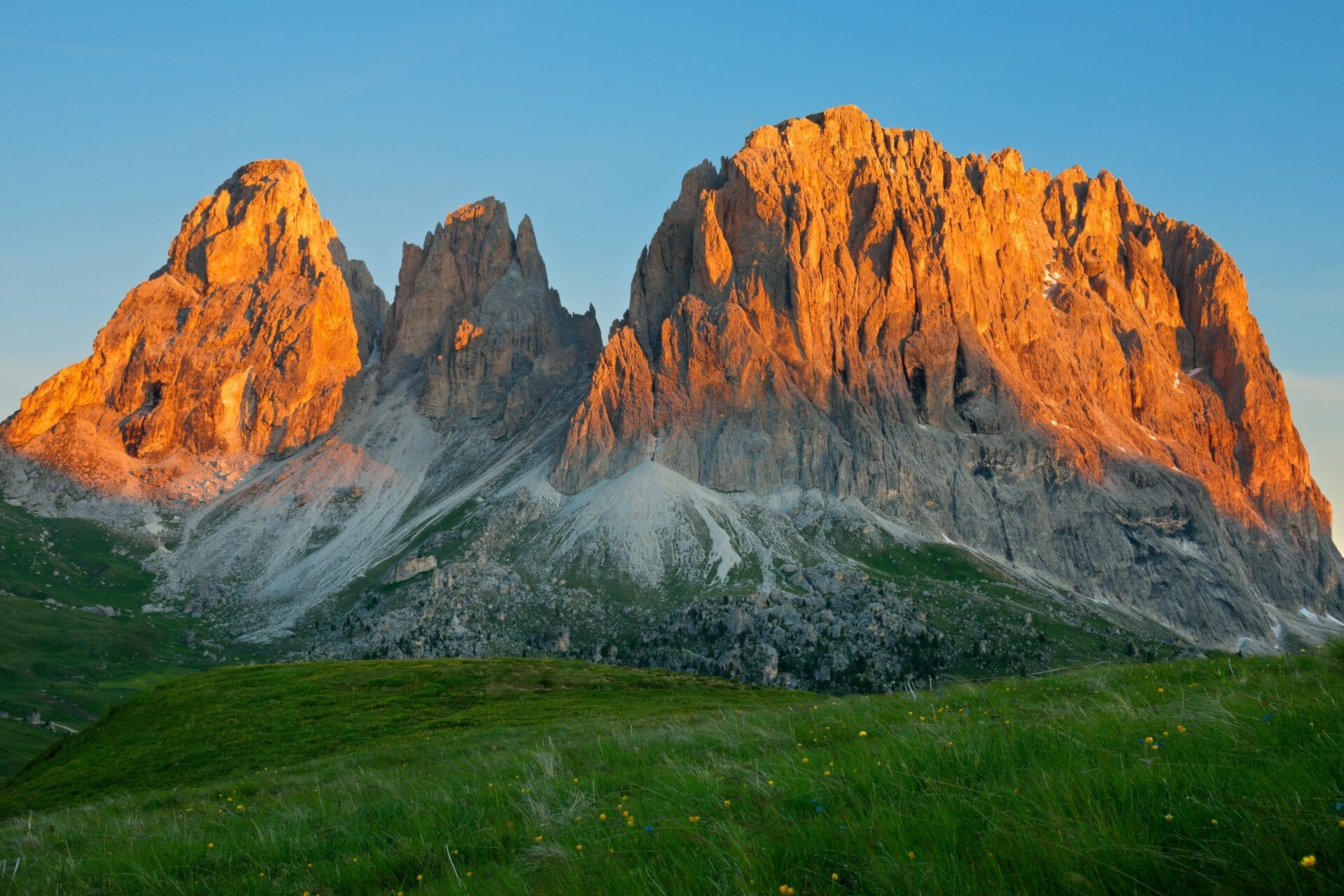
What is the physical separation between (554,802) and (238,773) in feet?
91.5

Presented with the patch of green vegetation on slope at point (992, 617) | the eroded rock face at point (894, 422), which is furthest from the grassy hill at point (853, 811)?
the eroded rock face at point (894, 422)

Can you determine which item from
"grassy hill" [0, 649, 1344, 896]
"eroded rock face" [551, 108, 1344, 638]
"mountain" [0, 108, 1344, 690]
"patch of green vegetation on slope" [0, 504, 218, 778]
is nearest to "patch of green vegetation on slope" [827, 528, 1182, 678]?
"mountain" [0, 108, 1344, 690]

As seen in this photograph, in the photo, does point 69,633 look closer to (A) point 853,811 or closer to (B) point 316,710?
(B) point 316,710

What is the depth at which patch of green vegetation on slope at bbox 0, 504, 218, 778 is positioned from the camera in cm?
11606

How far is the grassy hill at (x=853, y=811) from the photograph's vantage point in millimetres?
5723

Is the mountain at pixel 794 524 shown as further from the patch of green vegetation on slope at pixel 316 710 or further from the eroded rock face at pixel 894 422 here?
the patch of green vegetation on slope at pixel 316 710

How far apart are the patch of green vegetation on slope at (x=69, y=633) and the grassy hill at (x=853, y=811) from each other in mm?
81286

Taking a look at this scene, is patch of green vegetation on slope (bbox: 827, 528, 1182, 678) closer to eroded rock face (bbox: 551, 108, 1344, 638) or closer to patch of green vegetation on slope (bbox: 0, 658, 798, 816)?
eroded rock face (bbox: 551, 108, 1344, 638)

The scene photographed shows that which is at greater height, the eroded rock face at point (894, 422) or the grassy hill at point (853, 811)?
the eroded rock face at point (894, 422)

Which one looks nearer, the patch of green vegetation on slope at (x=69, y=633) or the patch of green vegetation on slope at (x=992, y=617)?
the patch of green vegetation on slope at (x=69, y=633)

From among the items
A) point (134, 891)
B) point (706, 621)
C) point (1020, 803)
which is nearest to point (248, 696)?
point (134, 891)

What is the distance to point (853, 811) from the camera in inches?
310

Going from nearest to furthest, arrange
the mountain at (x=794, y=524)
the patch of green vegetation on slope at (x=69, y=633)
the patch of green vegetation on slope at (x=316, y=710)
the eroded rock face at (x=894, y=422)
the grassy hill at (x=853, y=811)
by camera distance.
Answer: the grassy hill at (x=853, y=811)
the patch of green vegetation on slope at (x=316, y=710)
the patch of green vegetation on slope at (x=69, y=633)
the mountain at (x=794, y=524)
the eroded rock face at (x=894, y=422)

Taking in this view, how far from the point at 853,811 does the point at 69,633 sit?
592 feet
